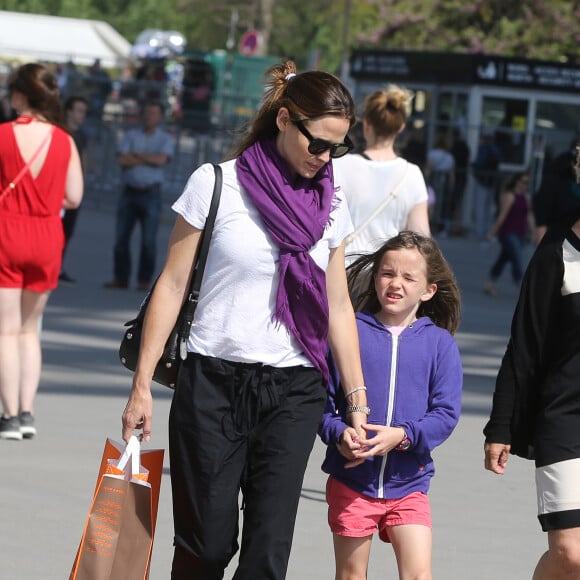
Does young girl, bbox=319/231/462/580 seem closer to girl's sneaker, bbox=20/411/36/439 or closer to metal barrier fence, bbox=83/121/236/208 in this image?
girl's sneaker, bbox=20/411/36/439

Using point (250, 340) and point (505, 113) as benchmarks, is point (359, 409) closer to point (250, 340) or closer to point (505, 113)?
point (250, 340)

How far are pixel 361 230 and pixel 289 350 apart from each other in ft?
9.22

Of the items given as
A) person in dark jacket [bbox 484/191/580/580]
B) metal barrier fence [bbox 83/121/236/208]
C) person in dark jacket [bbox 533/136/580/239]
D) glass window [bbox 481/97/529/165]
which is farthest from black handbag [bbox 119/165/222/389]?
glass window [bbox 481/97/529/165]

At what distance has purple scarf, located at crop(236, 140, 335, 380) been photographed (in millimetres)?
4129

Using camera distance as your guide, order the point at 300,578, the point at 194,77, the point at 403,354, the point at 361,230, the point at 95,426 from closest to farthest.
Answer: the point at 403,354
the point at 300,578
the point at 361,230
the point at 95,426
the point at 194,77

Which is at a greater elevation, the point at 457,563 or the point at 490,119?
the point at 490,119

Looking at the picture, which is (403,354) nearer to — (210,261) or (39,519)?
(210,261)

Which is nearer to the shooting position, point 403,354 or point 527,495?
point 403,354

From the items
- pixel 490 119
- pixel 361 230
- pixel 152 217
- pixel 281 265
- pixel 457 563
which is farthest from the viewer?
pixel 490 119

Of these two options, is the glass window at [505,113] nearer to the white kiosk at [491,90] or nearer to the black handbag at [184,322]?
the white kiosk at [491,90]

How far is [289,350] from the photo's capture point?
4211mm

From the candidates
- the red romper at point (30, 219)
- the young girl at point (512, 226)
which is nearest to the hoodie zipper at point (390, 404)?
the red romper at point (30, 219)

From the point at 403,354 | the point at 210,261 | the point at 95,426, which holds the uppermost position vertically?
the point at 210,261

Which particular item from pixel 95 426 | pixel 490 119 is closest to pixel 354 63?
pixel 490 119
